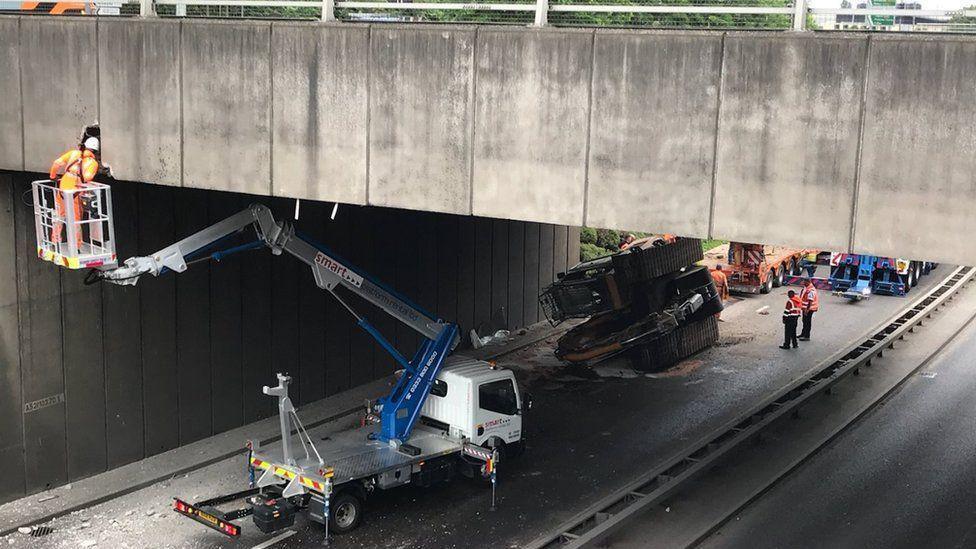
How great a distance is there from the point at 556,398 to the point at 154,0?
10553 millimetres

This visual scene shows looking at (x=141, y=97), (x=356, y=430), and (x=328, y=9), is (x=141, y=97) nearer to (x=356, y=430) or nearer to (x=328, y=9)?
(x=328, y=9)

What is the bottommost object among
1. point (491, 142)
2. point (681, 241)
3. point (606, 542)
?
point (606, 542)

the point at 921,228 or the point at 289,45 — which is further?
the point at 289,45

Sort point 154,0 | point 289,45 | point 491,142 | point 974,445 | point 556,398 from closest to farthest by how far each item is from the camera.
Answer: point 491,142 → point 289,45 → point 154,0 → point 974,445 → point 556,398

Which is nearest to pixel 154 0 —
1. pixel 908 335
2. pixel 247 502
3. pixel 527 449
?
pixel 247 502

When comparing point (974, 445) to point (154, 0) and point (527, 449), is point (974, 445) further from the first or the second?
point (154, 0)

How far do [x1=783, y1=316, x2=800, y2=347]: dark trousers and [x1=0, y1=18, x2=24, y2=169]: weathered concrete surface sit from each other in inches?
629

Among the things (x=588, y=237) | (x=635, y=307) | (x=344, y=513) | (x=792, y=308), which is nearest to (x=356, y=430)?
(x=344, y=513)

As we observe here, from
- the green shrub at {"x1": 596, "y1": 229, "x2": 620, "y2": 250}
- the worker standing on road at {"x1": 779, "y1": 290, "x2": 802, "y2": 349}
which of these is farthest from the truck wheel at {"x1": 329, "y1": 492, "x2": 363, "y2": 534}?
the green shrub at {"x1": 596, "y1": 229, "x2": 620, "y2": 250}

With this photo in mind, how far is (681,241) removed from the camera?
23.2m

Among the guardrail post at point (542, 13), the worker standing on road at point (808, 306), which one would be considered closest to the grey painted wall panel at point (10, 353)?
the guardrail post at point (542, 13)

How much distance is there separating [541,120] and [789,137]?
261cm

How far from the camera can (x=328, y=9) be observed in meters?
12.3

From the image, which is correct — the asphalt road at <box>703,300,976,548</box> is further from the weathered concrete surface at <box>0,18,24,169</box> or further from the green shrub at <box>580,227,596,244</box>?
the green shrub at <box>580,227,596,244</box>
